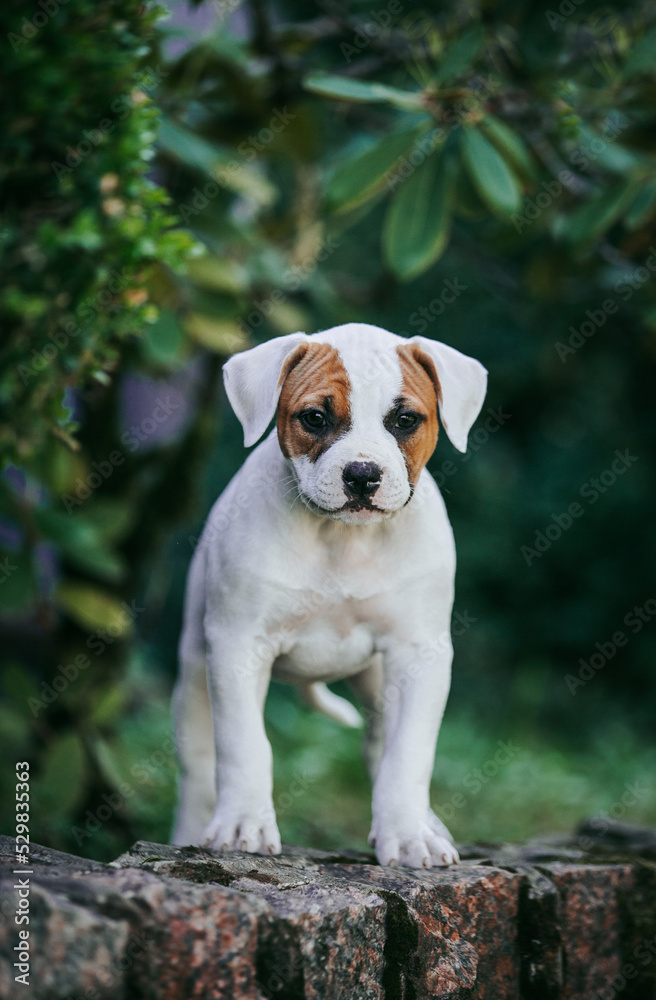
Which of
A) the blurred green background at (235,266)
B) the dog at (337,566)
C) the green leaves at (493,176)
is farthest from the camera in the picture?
the green leaves at (493,176)

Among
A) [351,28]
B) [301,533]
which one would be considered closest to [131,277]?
[301,533]

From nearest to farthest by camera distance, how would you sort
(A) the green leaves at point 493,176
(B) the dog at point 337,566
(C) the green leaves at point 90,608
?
(B) the dog at point 337,566 < (A) the green leaves at point 493,176 < (C) the green leaves at point 90,608

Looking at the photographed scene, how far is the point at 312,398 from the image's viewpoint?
2.01 metres

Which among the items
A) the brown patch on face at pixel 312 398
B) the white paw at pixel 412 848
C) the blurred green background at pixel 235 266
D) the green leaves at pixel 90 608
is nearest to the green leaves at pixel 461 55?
the blurred green background at pixel 235 266

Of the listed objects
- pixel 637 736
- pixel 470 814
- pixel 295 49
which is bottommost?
pixel 637 736

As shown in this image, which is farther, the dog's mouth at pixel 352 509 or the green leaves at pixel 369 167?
the green leaves at pixel 369 167

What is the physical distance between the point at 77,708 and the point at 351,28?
107 inches

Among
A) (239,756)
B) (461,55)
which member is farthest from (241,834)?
(461,55)

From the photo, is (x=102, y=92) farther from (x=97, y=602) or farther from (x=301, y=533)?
(x=97, y=602)

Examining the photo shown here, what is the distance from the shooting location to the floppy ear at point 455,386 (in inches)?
84.3

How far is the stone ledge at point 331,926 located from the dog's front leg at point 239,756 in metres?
0.06

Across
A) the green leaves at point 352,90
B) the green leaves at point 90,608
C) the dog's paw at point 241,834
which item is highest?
the green leaves at point 352,90

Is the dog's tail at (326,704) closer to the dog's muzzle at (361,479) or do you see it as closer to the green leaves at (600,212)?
the dog's muzzle at (361,479)

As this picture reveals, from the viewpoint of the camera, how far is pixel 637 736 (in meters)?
6.35
